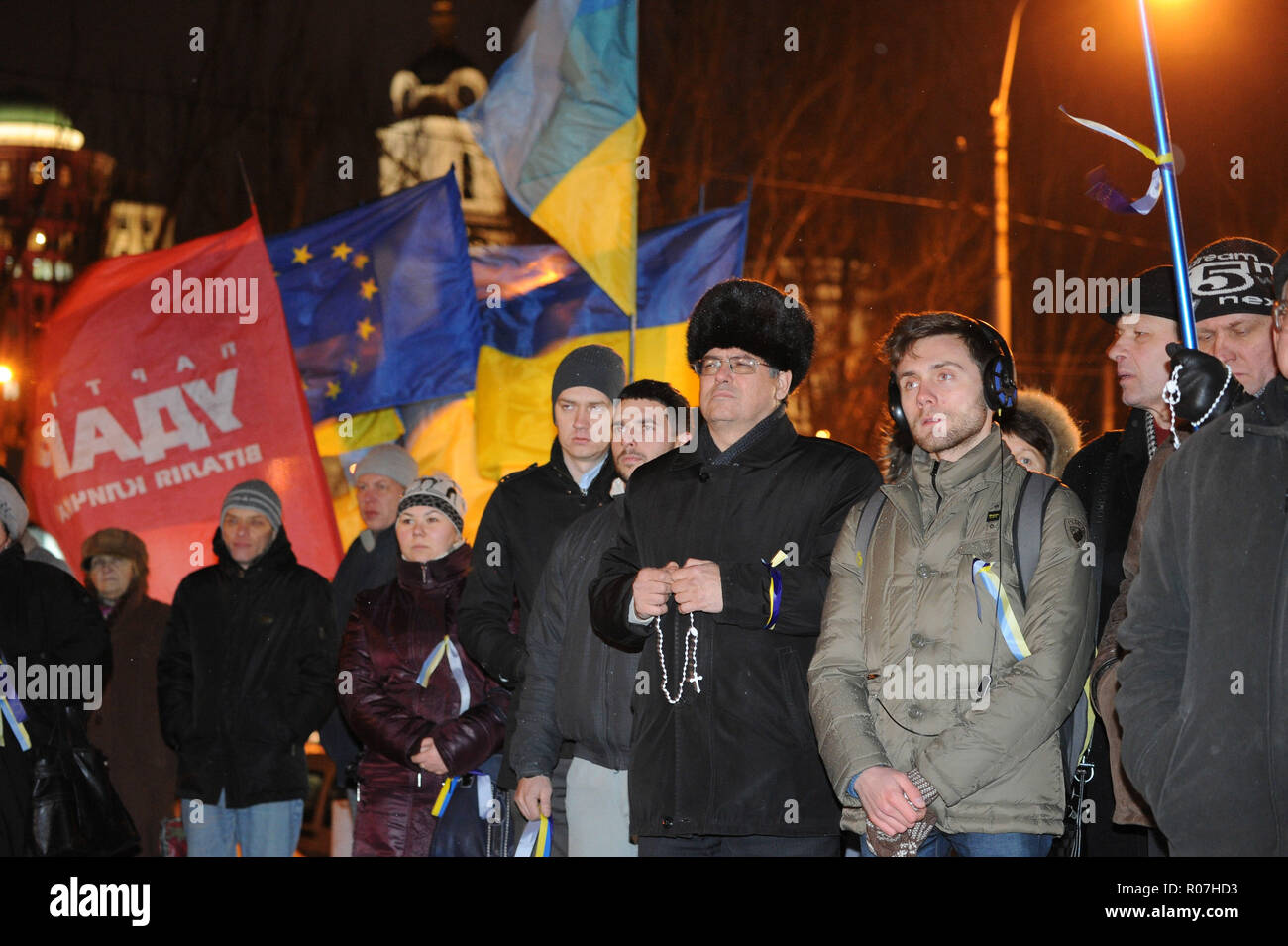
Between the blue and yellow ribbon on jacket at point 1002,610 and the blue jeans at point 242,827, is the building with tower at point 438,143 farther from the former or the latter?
the blue and yellow ribbon on jacket at point 1002,610

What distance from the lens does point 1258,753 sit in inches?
114

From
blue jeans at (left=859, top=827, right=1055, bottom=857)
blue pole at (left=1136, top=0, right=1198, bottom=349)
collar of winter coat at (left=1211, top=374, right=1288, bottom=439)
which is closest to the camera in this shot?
collar of winter coat at (left=1211, top=374, right=1288, bottom=439)

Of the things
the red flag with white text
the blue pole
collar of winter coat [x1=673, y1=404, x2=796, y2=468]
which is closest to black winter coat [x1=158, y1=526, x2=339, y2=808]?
the red flag with white text

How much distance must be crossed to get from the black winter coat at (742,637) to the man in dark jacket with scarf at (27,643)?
2.68 m

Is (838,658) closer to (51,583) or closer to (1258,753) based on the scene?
(1258,753)

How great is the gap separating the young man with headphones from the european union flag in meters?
5.75

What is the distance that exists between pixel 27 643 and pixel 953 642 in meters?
3.99

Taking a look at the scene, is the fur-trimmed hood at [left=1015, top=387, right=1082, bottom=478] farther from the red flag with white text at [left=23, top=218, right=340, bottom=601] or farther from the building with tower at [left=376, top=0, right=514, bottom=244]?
the building with tower at [left=376, top=0, right=514, bottom=244]

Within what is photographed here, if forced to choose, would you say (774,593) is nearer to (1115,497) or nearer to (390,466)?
(1115,497)

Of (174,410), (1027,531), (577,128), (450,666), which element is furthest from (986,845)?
(577,128)

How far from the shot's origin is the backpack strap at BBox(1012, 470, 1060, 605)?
13.1 feet

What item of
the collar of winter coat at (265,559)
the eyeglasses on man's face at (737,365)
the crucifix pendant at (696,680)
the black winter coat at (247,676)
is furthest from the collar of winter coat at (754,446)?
the collar of winter coat at (265,559)

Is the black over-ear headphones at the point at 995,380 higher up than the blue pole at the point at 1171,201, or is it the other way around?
the blue pole at the point at 1171,201

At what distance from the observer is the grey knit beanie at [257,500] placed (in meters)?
6.98
